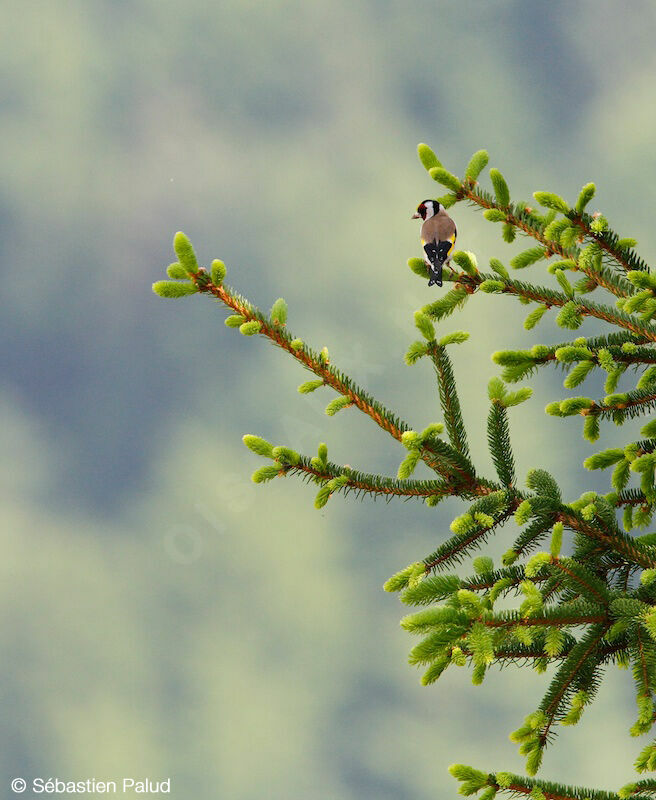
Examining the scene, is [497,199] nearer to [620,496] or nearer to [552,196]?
[552,196]

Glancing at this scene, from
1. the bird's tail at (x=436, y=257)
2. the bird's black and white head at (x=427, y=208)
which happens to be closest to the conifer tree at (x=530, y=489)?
the bird's tail at (x=436, y=257)

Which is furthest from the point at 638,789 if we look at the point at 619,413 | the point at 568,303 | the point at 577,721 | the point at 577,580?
the point at 568,303

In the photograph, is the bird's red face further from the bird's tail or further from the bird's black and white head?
the bird's tail

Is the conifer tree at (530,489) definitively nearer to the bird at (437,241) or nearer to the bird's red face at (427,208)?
the bird at (437,241)

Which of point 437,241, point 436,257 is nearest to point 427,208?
point 437,241

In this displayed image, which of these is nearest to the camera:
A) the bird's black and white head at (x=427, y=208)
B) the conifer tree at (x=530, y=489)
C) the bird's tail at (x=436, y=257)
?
the conifer tree at (x=530, y=489)

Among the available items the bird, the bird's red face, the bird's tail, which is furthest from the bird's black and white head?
the bird's tail

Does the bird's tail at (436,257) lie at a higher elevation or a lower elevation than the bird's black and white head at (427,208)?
lower

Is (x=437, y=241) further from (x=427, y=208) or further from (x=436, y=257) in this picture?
(x=427, y=208)
